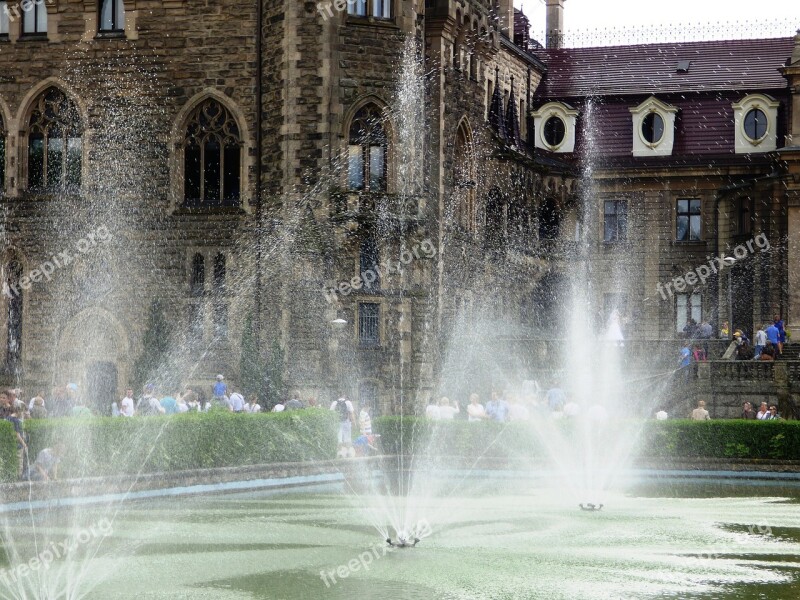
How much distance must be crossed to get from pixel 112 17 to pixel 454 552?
29579 millimetres

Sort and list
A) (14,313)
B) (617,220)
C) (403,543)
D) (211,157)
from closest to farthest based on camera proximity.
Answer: (403,543) < (211,157) < (14,313) < (617,220)

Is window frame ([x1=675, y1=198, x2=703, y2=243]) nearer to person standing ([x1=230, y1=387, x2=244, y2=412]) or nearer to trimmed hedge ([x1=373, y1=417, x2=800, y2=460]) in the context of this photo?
trimmed hedge ([x1=373, y1=417, x2=800, y2=460])

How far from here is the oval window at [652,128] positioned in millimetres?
61938

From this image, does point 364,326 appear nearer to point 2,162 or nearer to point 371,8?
point 371,8

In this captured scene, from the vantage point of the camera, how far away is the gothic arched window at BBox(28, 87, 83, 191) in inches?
1815

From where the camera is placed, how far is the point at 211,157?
4559 cm

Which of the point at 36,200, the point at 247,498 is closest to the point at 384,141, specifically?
the point at 36,200

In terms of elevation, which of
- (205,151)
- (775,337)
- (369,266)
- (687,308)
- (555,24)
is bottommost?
(775,337)

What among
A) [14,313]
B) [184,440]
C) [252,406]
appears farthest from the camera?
[14,313]

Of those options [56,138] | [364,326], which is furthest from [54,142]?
[364,326]

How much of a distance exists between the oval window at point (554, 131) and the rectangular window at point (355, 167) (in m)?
20.3

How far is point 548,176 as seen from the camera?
5984 cm

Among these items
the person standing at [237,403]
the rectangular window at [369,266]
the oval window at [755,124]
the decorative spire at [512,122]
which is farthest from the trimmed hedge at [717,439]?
the oval window at [755,124]

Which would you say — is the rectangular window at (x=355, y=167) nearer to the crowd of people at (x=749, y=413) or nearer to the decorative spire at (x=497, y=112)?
the crowd of people at (x=749, y=413)
